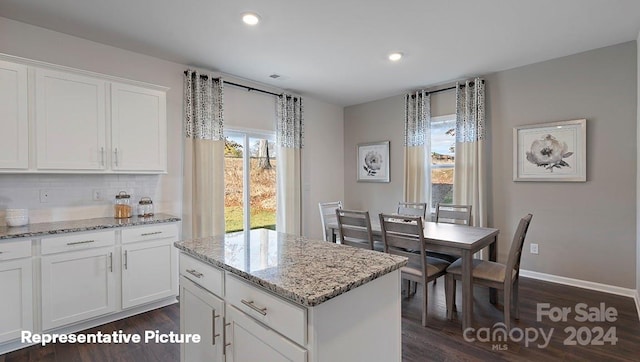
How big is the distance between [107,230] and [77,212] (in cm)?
62

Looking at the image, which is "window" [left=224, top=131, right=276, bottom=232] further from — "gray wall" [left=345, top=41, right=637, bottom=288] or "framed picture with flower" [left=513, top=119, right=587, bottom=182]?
"framed picture with flower" [left=513, top=119, right=587, bottom=182]

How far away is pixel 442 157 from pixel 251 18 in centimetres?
338

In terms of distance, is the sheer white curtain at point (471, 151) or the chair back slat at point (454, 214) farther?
the sheer white curtain at point (471, 151)

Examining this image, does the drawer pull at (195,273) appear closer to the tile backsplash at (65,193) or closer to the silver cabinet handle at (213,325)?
the silver cabinet handle at (213,325)

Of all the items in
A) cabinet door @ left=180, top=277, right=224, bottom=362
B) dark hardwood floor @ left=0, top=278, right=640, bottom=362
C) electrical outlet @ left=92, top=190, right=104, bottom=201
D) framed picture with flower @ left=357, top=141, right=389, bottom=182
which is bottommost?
dark hardwood floor @ left=0, top=278, right=640, bottom=362

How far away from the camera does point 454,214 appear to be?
3709 millimetres

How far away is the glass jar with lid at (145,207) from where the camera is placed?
10.9 feet

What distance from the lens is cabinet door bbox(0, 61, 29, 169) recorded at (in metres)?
2.46

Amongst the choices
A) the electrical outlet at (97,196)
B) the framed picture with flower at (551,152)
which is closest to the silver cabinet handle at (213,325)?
the electrical outlet at (97,196)

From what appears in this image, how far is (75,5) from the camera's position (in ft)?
8.07

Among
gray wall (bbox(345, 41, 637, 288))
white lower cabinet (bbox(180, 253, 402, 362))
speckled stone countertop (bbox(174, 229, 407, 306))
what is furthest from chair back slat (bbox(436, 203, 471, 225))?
white lower cabinet (bbox(180, 253, 402, 362))

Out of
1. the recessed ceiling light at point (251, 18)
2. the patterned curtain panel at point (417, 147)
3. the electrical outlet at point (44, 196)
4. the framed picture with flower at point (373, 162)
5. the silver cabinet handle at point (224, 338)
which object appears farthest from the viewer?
the framed picture with flower at point (373, 162)

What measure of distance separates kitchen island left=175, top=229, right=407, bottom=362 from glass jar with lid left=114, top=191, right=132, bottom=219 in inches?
68.5

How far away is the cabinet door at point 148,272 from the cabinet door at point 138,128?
83 cm
